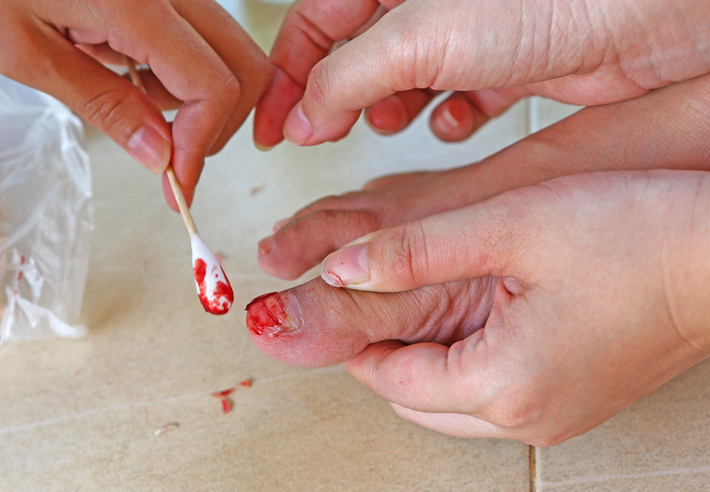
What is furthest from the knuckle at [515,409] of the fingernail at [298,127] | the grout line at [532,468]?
the fingernail at [298,127]

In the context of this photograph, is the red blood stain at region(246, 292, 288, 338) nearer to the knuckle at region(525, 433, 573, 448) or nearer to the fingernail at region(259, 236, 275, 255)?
the fingernail at region(259, 236, 275, 255)

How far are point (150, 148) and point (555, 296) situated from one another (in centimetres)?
52

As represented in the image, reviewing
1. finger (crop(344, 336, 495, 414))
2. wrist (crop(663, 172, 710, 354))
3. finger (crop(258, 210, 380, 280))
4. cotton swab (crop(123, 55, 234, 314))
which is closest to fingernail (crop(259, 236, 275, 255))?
finger (crop(258, 210, 380, 280))

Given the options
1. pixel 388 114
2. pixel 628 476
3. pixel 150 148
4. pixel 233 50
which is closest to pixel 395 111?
pixel 388 114

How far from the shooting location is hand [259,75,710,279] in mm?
699

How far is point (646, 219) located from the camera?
543 mm

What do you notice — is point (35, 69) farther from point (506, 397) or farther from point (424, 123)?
point (424, 123)

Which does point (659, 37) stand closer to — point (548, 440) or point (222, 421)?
point (548, 440)

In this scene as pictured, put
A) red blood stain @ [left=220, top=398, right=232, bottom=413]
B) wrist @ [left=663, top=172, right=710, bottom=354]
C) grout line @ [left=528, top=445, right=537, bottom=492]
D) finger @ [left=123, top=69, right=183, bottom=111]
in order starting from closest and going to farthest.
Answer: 1. wrist @ [left=663, top=172, right=710, bottom=354]
2. grout line @ [left=528, top=445, right=537, bottom=492]
3. red blood stain @ [left=220, top=398, right=232, bottom=413]
4. finger @ [left=123, top=69, right=183, bottom=111]

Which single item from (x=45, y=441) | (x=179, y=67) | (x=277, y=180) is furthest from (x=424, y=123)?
(x=45, y=441)

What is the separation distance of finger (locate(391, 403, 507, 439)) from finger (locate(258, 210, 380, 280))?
228mm

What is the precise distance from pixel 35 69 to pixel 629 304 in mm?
671

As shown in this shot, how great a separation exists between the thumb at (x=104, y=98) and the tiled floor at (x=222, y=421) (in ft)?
0.81

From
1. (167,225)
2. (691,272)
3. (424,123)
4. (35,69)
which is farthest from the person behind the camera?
(424,123)
